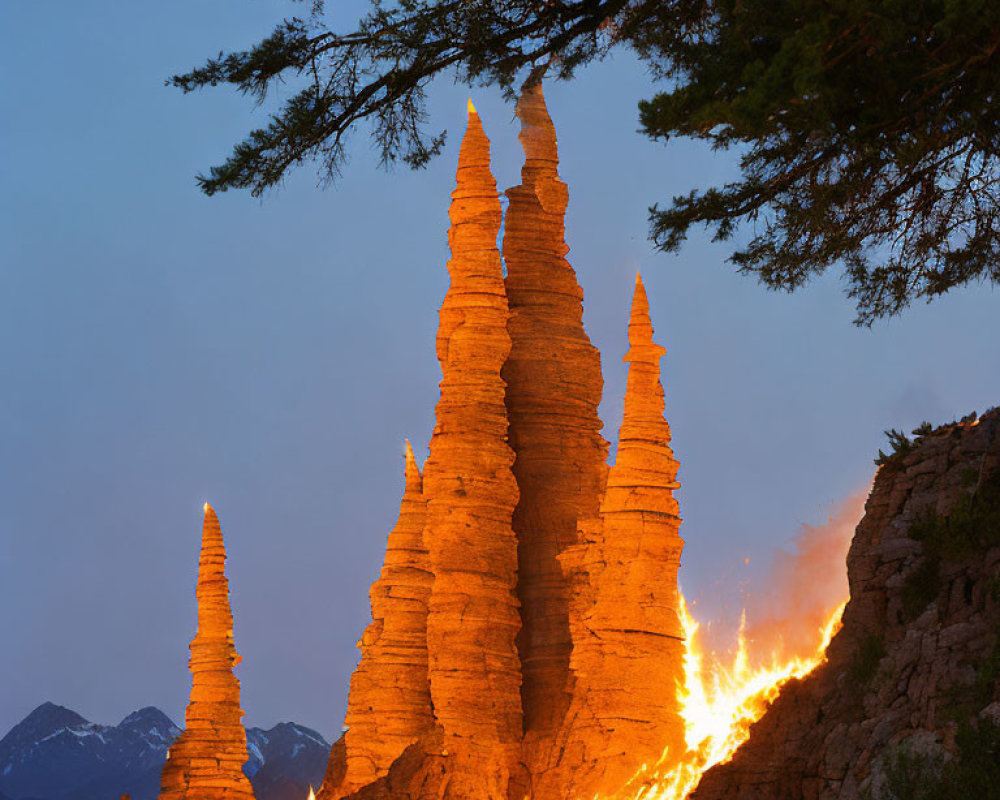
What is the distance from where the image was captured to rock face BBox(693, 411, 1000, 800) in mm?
14086

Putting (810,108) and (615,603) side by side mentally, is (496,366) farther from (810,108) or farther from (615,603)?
(810,108)

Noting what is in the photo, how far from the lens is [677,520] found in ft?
84.0

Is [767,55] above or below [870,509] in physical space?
above

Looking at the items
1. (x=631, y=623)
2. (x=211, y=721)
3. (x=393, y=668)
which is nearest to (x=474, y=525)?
(x=631, y=623)

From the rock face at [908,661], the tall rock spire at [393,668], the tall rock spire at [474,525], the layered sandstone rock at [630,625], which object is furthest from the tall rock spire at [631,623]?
the rock face at [908,661]

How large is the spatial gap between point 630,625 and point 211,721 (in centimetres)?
1395

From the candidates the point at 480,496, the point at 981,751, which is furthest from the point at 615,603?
the point at 981,751

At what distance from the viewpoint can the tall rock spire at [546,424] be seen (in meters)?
29.5

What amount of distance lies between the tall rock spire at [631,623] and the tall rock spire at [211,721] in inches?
465

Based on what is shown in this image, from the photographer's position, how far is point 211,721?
3434 cm

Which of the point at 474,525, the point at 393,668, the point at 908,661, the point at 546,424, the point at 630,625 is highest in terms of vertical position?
the point at 546,424

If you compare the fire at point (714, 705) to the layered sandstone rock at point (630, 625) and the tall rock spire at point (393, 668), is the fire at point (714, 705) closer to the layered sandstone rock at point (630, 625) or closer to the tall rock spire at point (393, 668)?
the layered sandstone rock at point (630, 625)

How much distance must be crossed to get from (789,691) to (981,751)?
429 cm

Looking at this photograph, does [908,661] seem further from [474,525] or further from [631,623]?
[474,525]
